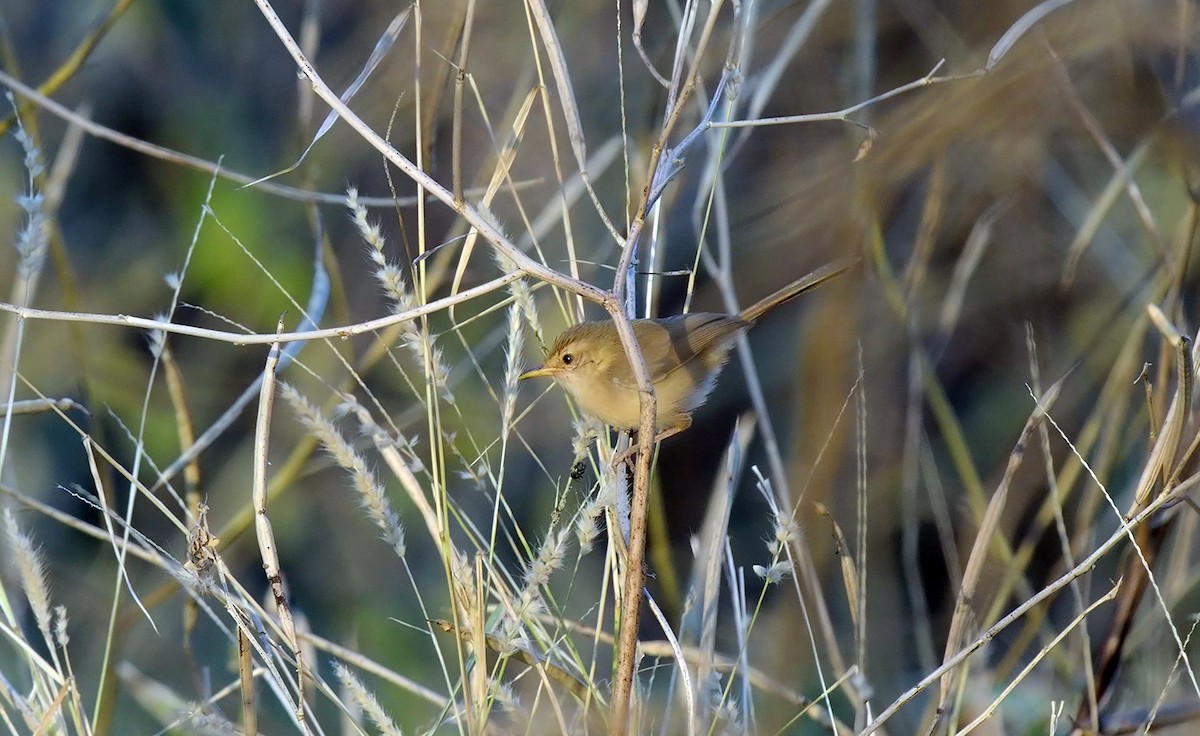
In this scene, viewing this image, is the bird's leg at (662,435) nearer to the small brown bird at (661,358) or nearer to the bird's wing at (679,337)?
the small brown bird at (661,358)

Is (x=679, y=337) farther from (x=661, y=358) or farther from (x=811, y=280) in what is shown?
(x=811, y=280)

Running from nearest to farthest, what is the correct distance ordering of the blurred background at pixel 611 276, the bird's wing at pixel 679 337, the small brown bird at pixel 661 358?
the small brown bird at pixel 661 358 < the bird's wing at pixel 679 337 < the blurred background at pixel 611 276

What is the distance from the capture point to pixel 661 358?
10.5 ft

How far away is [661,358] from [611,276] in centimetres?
182

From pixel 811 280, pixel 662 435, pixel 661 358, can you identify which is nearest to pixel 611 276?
pixel 661 358

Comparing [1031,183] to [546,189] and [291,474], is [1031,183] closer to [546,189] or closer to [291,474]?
[546,189]

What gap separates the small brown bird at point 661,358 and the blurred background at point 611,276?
0.95 metres

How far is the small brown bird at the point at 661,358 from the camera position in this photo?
285 centimetres

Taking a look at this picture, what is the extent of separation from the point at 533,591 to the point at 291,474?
1.95 m

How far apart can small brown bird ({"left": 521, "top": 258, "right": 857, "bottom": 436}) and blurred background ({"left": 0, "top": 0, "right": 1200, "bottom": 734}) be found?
951 mm

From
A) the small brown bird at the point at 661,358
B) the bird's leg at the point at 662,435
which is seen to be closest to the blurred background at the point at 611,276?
the small brown bird at the point at 661,358

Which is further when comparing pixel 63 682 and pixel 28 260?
pixel 28 260

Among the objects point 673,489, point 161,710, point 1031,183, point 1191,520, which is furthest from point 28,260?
point 1031,183

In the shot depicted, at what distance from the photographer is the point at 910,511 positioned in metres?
3.24
